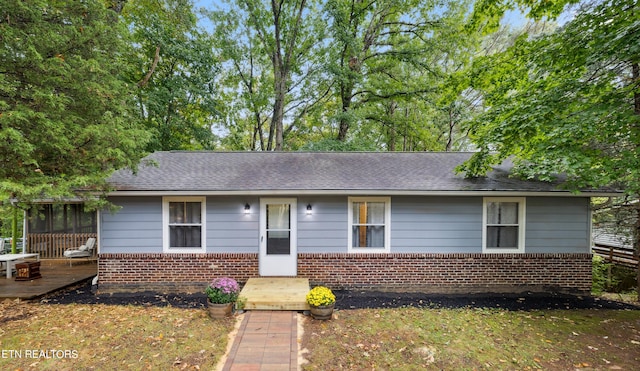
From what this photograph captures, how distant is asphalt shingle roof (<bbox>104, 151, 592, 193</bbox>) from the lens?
20.2ft

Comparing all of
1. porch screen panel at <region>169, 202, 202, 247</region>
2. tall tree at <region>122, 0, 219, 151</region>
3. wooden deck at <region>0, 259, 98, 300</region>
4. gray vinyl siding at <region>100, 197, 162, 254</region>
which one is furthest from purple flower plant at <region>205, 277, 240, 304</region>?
tall tree at <region>122, 0, 219, 151</region>

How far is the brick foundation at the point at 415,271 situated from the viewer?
6340 millimetres

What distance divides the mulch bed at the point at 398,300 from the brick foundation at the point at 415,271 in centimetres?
21

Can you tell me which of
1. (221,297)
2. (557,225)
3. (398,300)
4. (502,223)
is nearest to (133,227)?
(221,297)

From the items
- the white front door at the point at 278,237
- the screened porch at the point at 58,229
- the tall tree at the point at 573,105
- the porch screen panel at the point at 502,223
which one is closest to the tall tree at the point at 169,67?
the screened porch at the point at 58,229

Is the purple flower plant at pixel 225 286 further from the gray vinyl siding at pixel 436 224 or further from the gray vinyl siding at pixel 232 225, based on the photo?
the gray vinyl siding at pixel 436 224

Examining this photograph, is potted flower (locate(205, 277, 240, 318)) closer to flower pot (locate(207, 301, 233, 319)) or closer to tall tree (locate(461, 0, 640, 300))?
flower pot (locate(207, 301, 233, 319))

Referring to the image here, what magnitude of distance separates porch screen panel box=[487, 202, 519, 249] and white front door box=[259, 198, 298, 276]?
193 inches

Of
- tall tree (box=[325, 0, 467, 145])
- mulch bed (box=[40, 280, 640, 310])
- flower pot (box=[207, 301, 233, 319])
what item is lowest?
mulch bed (box=[40, 280, 640, 310])

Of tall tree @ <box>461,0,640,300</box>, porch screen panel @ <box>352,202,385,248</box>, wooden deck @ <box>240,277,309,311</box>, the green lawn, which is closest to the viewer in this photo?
the green lawn

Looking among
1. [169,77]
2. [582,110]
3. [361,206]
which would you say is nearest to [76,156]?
[361,206]

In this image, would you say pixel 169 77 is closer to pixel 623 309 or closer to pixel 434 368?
pixel 434 368

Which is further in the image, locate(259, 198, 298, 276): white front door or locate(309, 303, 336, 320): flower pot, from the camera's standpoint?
locate(259, 198, 298, 276): white front door

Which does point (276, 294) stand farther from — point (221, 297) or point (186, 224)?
point (186, 224)
